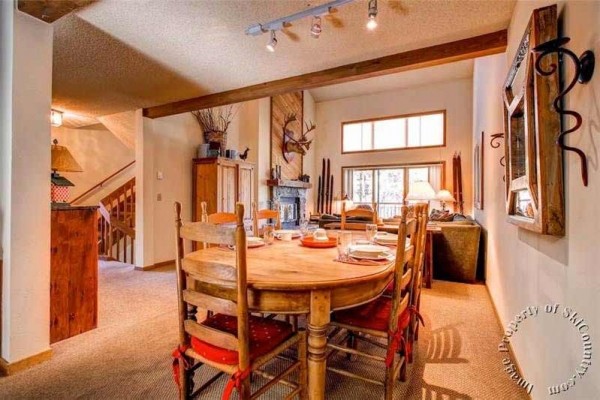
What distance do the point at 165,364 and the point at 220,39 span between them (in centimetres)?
243

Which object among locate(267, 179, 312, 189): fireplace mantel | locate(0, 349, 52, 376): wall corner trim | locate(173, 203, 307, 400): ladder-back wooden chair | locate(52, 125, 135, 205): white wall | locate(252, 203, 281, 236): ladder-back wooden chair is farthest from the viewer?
locate(267, 179, 312, 189): fireplace mantel

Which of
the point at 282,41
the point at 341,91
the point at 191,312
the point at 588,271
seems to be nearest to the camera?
the point at 588,271

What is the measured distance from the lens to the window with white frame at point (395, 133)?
23.8 feet

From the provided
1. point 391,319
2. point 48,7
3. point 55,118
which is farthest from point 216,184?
point 391,319

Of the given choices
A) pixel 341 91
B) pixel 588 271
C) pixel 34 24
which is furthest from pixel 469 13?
pixel 341 91

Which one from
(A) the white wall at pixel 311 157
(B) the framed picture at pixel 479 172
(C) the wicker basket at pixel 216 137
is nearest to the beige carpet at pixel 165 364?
(B) the framed picture at pixel 479 172

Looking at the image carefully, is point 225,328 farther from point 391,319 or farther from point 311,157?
point 311,157

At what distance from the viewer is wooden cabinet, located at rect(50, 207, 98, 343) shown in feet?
7.10

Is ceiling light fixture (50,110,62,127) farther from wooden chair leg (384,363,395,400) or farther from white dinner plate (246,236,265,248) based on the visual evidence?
wooden chair leg (384,363,395,400)

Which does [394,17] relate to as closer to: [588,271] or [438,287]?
[588,271]

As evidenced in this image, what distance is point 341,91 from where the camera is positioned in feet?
26.5

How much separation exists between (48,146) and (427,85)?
7504mm

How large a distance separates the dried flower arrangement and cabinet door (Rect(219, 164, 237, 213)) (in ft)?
1.08

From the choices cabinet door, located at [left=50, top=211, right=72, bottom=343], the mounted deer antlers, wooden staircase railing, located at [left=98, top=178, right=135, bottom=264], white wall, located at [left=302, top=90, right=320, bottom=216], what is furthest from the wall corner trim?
white wall, located at [left=302, top=90, right=320, bottom=216]
